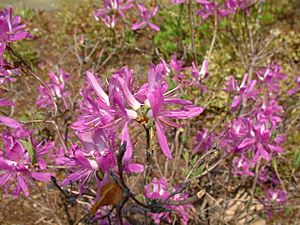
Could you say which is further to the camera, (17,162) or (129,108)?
(17,162)

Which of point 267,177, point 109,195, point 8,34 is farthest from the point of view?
point 267,177

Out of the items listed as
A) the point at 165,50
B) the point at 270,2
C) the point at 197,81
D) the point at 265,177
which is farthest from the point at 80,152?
the point at 270,2

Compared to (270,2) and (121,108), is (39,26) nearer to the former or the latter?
(270,2)

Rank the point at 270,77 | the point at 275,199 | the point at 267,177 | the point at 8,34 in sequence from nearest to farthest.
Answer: the point at 8,34
the point at 270,77
the point at 275,199
the point at 267,177

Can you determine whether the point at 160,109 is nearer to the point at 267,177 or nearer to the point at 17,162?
the point at 17,162

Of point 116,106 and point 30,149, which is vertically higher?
point 116,106

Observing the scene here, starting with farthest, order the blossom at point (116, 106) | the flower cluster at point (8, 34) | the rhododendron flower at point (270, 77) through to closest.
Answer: the rhododendron flower at point (270, 77), the flower cluster at point (8, 34), the blossom at point (116, 106)

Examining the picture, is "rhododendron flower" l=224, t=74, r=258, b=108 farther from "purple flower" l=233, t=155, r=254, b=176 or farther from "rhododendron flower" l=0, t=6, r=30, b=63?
"rhododendron flower" l=0, t=6, r=30, b=63

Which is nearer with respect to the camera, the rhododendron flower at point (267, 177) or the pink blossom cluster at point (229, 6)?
the pink blossom cluster at point (229, 6)

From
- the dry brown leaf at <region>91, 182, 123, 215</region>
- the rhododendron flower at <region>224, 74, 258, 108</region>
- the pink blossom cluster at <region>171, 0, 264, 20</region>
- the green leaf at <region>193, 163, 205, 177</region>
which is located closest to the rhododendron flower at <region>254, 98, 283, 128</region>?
the rhododendron flower at <region>224, 74, 258, 108</region>

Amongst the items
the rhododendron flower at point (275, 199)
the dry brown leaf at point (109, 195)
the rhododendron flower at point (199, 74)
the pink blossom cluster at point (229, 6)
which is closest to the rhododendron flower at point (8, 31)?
the dry brown leaf at point (109, 195)

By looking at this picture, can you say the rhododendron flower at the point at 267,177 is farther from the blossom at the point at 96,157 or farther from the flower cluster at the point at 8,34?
the blossom at the point at 96,157

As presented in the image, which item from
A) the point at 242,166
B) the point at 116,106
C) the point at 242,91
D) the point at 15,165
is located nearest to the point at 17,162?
the point at 15,165
